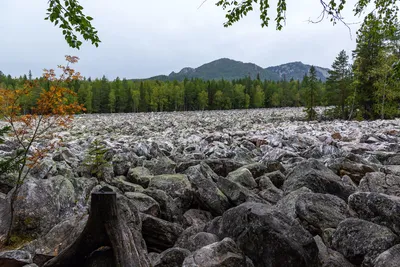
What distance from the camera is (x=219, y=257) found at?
3.48 m

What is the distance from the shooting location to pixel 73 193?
5.70 meters

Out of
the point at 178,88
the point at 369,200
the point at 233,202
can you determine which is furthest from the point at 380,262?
the point at 178,88

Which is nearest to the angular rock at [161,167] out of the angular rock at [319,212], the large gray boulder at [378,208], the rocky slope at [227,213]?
the rocky slope at [227,213]

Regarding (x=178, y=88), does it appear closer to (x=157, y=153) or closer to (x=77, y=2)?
(x=157, y=153)

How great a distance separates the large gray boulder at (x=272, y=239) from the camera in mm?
3574

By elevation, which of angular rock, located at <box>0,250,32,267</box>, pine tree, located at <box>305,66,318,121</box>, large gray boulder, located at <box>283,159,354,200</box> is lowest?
angular rock, located at <box>0,250,32,267</box>

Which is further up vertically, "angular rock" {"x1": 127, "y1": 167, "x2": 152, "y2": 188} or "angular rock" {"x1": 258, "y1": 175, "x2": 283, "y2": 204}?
"angular rock" {"x1": 127, "y1": 167, "x2": 152, "y2": 188}

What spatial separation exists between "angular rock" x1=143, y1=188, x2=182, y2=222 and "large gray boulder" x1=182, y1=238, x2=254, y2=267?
196 cm

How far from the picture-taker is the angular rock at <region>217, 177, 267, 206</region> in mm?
5832

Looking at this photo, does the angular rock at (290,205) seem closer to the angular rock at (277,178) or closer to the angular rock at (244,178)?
the angular rock at (244,178)

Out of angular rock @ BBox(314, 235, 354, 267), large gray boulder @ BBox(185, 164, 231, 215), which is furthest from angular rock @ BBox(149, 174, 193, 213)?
angular rock @ BBox(314, 235, 354, 267)

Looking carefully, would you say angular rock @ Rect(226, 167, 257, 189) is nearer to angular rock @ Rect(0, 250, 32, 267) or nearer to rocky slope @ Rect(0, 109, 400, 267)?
rocky slope @ Rect(0, 109, 400, 267)

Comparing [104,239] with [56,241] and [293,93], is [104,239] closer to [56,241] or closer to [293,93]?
[56,241]

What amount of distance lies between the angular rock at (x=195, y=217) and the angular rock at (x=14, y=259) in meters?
2.57
